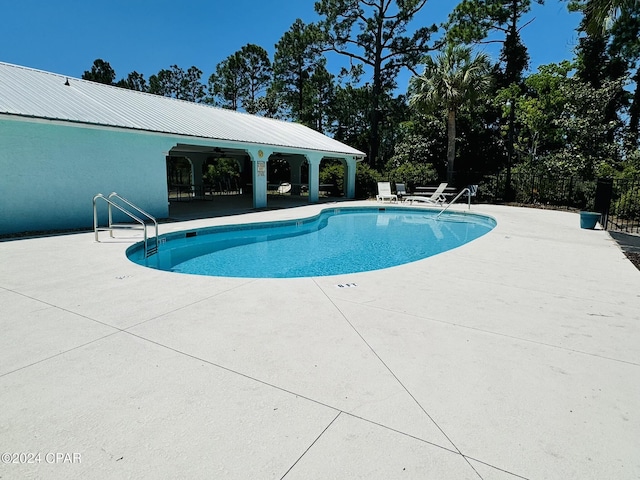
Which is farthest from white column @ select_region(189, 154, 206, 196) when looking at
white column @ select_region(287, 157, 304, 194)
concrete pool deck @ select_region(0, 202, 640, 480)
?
concrete pool deck @ select_region(0, 202, 640, 480)

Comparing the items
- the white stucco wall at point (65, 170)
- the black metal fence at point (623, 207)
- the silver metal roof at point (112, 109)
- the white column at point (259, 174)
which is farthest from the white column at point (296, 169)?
the black metal fence at point (623, 207)

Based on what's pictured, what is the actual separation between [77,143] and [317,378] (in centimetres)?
983

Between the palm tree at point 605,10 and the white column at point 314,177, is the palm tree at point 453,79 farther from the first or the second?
the palm tree at point 605,10

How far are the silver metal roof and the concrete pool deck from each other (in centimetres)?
601

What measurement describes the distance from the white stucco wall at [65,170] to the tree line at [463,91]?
13.6 metres

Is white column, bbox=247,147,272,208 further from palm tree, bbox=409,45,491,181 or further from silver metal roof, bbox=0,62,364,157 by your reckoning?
palm tree, bbox=409,45,491,181

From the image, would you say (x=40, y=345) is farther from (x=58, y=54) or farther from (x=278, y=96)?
(x=58, y=54)

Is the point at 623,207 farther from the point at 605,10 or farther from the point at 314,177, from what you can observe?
the point at 314,177

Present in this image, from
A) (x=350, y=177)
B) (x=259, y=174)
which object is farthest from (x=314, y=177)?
(x=259, y=174)

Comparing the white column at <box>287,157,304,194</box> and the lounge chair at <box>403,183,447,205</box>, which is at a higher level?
the white column at <box>287,157,304,194</box>

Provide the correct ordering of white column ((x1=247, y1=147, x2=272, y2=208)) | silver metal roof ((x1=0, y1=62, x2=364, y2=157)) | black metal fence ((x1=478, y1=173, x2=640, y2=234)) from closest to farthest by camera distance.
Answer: silver metal roof ((x1=0, y1=62, x2=364, y2=157)) → black metal fence ((x1=478, y1=173, x2=640, y2=234)) → white column ((x1=247, y1=147, x2=272, y2=208))

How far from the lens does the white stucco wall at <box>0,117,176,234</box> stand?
8.30 meters

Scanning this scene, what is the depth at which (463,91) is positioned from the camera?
1841cm

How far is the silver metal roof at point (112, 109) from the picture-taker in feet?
29.1
